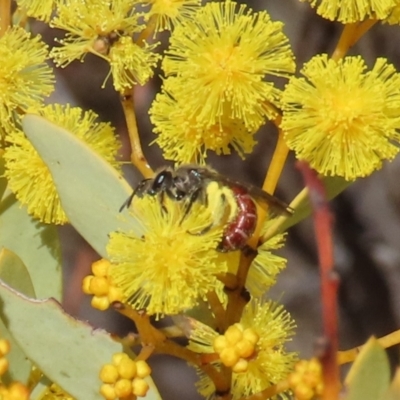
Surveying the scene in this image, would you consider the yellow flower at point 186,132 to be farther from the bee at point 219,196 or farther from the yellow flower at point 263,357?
the yellow flower at point 263,357

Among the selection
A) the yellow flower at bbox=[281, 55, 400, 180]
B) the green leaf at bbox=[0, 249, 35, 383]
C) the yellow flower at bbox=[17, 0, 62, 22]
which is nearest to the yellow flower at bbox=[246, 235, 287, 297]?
the yellow flower at bbox=[281, 55, 400, 180]

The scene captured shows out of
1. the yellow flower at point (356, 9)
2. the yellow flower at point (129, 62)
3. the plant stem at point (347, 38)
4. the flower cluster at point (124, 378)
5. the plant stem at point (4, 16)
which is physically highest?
the yellow flower at point (356, 9)

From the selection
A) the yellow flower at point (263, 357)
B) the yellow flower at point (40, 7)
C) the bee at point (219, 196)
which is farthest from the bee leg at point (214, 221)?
the yellow flower at point (40, 7)

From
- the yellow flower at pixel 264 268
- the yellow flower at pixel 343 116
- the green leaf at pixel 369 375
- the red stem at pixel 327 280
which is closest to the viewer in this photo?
the red stem at pixel 327 280

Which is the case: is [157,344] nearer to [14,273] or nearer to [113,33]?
[14,273]

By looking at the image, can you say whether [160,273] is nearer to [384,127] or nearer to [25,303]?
[25,303]

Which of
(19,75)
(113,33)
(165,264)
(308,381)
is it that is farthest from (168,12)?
(308,381)

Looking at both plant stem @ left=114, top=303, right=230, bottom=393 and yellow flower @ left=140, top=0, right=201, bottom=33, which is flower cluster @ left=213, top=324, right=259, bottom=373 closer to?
plant stem @ left=114, top=303, right=230, bottom=393
